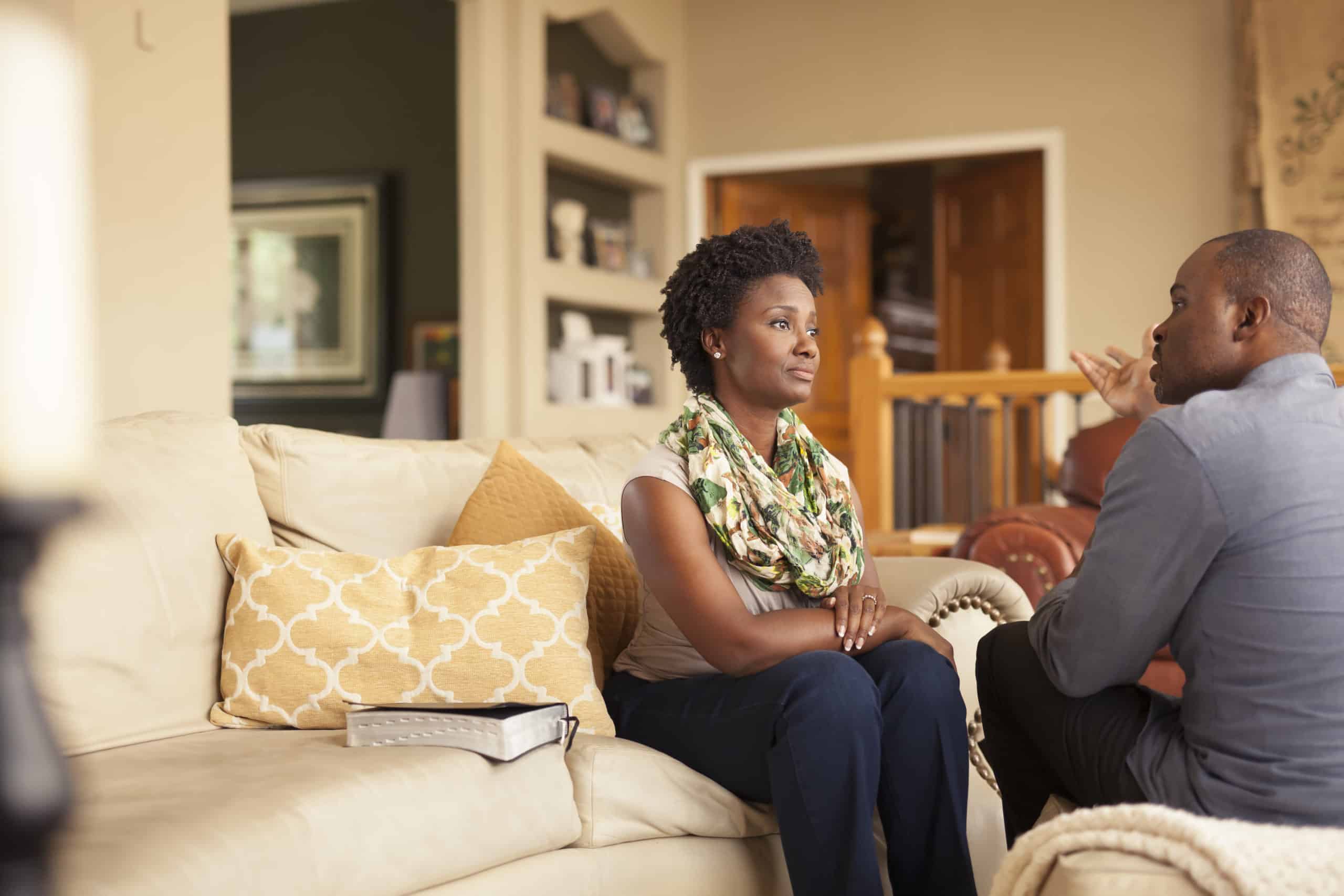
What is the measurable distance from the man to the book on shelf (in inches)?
27.2

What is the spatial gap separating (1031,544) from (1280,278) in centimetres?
152

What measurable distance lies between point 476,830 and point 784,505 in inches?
27.7

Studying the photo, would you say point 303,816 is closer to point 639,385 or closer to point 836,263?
point 639,385

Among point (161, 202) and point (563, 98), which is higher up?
point (563, 98)

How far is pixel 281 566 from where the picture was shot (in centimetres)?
196

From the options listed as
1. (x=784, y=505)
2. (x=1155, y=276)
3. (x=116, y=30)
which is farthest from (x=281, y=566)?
(x=1155, y=276)

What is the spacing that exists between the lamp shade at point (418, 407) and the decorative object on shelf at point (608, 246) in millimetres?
1042

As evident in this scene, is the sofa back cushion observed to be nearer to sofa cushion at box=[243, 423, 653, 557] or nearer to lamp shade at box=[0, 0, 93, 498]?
sofa cushion at box=[243, 423, 653, 557]

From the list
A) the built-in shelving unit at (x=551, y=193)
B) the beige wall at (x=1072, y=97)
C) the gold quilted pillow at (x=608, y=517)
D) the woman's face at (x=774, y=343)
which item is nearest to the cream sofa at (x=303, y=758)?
the gold quilted pillow at (x=608, y=517)

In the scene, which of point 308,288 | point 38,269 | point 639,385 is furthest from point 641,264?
point 38,269

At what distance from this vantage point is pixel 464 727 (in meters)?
1.67

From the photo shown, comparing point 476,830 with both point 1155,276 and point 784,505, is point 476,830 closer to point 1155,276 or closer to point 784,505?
point 784,505

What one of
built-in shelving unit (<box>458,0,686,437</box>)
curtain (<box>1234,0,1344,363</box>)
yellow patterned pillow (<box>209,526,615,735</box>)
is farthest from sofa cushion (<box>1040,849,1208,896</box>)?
curtain (<box>1234,0,1344,363</box>)

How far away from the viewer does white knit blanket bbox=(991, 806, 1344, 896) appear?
1152 mm
